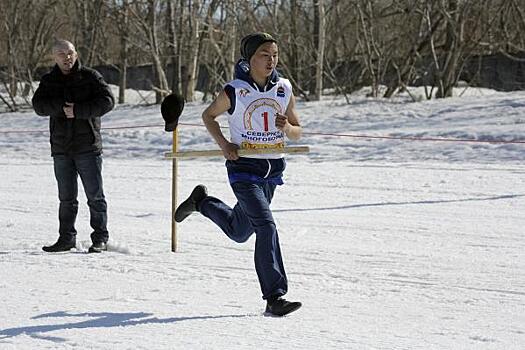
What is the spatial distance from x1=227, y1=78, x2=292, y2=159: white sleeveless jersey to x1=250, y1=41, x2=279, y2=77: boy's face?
0.39ft

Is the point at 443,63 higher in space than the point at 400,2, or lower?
lower

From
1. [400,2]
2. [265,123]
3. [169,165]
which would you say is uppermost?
[400,2]

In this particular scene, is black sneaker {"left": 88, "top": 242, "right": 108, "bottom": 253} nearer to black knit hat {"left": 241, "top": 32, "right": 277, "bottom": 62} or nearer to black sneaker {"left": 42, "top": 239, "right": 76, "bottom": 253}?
black sneaker {"left": 42, "top": 239, "right": 76, "bottom": 253}

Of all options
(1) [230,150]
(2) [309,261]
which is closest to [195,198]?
(1) [230,150]

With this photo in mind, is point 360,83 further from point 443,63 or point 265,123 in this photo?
point 265,123

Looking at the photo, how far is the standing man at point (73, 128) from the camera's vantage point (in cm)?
739

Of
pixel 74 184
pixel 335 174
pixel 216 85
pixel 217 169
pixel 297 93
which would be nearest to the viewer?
pixel 74 184

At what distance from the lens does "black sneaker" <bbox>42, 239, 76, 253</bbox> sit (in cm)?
764

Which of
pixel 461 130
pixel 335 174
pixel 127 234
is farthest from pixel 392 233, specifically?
pixel 461 130

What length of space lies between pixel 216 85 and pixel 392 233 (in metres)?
20.3

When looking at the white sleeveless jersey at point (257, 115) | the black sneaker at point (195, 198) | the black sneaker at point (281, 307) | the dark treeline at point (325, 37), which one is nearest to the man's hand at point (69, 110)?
the black sneaker at point (195, 198)

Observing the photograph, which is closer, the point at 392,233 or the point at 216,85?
the point at 392,233

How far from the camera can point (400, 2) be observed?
24.4 metres

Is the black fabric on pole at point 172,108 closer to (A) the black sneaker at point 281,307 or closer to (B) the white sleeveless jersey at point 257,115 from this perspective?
(B) the white sleeveless jersey at point 257,115
